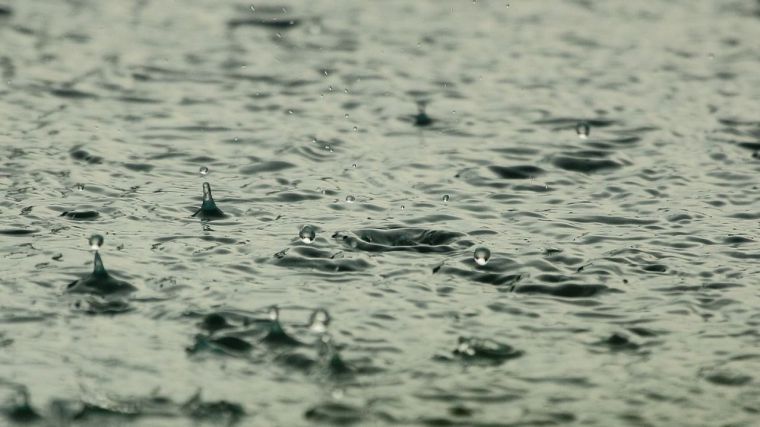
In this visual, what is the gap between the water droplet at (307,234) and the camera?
23.5ft

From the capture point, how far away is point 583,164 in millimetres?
8867

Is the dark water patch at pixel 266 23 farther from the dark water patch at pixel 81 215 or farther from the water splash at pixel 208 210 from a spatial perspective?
the dark water patch at pixel 81 215

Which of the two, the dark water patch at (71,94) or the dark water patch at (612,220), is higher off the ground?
the dark water patch at (71,94)

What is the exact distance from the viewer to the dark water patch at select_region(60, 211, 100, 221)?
7512 mm

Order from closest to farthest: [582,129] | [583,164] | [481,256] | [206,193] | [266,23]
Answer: [481,256] → [206,193] → [583,164] → [582,129] → [266,23]

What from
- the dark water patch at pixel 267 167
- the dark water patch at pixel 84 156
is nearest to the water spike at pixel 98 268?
the dark water patch at pixel 267 167

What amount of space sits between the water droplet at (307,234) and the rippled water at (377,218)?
0.8 inches

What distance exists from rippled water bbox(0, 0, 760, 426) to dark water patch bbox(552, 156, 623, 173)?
21mm

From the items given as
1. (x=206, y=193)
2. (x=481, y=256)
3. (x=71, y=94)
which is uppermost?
(x=71, y=94)

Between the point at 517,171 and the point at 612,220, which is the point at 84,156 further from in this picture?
the point at 612,220

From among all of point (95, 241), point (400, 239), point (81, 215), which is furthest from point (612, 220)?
point (81, 215)

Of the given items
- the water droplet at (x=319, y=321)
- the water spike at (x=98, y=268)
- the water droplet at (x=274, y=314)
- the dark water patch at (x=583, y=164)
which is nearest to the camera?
the water droplet at (x=274, y=314)

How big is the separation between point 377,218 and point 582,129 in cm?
260

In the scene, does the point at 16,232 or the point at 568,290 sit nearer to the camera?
the point at 568,290
